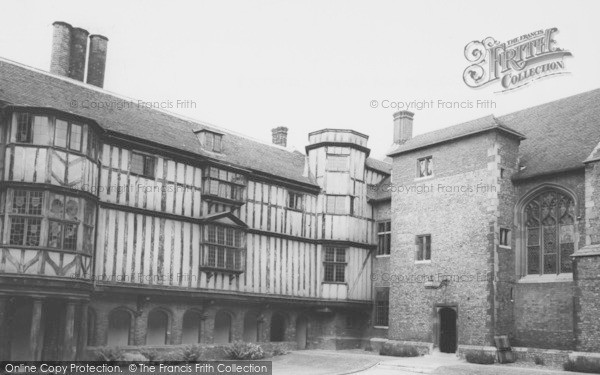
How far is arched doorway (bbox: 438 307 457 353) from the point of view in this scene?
2561 cm

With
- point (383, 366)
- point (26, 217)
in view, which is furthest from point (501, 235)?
point (26, 217)

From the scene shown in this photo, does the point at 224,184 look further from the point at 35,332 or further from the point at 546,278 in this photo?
the point at 546,278

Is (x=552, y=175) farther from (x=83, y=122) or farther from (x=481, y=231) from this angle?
(x=83, y=122)

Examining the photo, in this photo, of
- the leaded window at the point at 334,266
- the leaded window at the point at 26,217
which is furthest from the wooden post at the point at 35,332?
the leaded window at the point at 334,266

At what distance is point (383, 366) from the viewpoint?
23312 millimetres

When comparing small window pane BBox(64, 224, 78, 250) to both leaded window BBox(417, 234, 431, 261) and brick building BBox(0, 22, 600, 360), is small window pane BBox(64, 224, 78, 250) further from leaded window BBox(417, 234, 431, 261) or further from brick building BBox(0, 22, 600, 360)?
leaded window BBox(417, 234, 431, 261)

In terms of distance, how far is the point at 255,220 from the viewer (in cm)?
2694

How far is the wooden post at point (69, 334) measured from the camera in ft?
61.0

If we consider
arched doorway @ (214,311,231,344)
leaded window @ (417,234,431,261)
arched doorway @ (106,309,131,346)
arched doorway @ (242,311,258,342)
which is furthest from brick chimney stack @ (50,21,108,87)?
leaded window @ (417,234,431,261)

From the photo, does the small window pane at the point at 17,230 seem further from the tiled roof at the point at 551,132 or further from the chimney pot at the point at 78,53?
the tiled roof at the point at 551,132

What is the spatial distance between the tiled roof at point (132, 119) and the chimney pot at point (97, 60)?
31.5 inches

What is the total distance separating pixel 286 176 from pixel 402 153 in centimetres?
539

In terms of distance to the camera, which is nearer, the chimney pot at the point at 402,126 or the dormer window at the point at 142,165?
the dormer window at the point at 142,165

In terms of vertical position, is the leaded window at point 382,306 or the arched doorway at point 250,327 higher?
the leaded window at point 382,306
